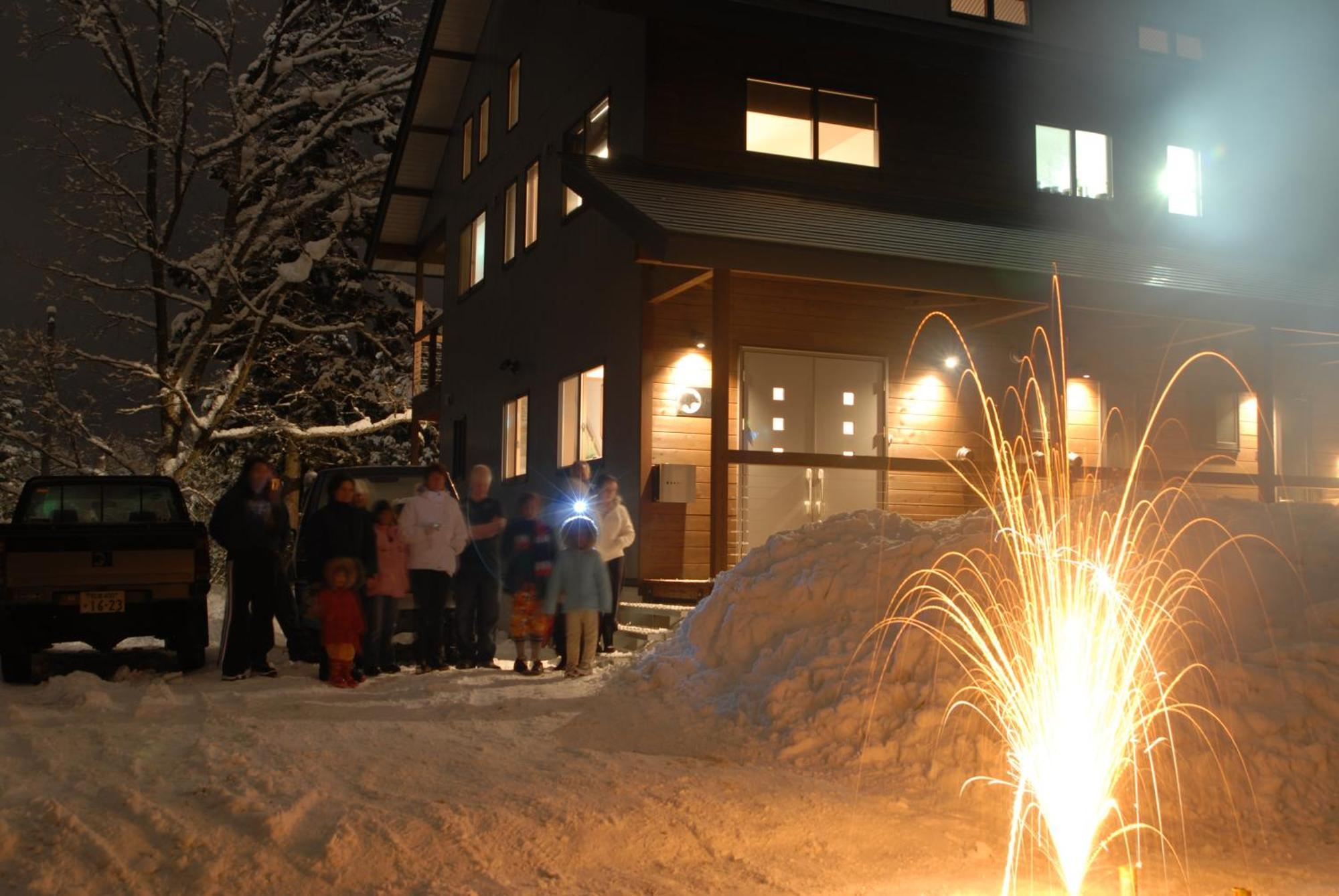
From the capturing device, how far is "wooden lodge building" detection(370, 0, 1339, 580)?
14.0 m

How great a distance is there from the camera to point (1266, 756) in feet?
22.9

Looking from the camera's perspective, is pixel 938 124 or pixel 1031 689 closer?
pixel 1031 689

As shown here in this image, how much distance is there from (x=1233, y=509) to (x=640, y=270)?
7312 millimetres

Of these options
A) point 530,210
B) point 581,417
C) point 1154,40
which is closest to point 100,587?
point 581,417

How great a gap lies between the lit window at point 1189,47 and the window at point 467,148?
468 inches

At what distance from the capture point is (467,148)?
2373cm

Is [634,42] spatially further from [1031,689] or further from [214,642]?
[1031,689]

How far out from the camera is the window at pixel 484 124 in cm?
2223

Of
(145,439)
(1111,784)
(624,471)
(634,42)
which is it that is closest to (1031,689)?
(1111,784)

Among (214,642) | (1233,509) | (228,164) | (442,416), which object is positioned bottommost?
(214,642)

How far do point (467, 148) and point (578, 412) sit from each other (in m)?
8.94

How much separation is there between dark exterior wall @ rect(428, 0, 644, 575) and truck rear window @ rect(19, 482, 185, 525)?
5034 mm

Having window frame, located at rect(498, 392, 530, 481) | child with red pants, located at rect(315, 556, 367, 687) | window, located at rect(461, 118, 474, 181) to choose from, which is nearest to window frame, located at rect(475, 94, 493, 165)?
window, located at rect(461, 118, 474, 181)

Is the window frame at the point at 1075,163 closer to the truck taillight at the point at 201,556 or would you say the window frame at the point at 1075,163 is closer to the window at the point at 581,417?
the window at the point at 581,417
